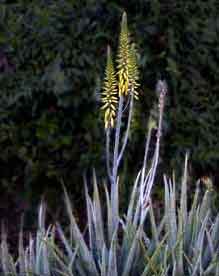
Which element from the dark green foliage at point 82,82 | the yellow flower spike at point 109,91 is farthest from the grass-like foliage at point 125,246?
the dark green foliage at point 82,82

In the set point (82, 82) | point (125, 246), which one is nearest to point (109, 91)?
point (125, 246)

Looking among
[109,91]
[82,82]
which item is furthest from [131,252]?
[82,82]

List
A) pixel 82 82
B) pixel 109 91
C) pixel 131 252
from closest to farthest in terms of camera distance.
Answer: pixel 131 252 < pixel 109 91 < pixel 82 82

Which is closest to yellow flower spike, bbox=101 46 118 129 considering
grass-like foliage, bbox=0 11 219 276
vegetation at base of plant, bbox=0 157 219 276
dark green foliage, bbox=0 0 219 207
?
grass-like foliage, bbox=0 11 219 276

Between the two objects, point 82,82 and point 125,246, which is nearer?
point 125,246

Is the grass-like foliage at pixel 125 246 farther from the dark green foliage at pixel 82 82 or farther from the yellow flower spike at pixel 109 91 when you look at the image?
the dark green foliage at pixel 82 82

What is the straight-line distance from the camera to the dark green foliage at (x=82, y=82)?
17.0 ft

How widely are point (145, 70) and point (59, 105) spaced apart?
→ 1.83 ft

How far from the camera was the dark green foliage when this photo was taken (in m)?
5.18

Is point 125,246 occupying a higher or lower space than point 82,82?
lower

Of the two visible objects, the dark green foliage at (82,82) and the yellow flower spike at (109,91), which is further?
the dark green foliage at (82,82)

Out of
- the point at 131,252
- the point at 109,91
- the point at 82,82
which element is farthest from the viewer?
the point at 82,82

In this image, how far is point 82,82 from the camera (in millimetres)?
5168

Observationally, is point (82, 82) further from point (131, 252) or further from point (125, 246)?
point (131, 252)
